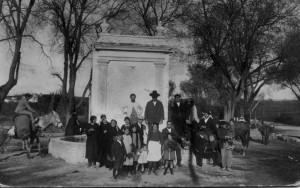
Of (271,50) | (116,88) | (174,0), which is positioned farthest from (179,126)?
(174,0)

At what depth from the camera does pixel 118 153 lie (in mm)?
9781

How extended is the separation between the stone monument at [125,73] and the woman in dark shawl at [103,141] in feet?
8.81

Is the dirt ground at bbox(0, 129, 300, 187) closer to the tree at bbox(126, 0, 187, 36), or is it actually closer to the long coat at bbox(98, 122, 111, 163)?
the long coat at bbox(98, 122, 111, 163)

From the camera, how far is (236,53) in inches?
900

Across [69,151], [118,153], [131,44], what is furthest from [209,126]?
[69,151]

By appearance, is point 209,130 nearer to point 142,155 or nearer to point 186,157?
point 186,157

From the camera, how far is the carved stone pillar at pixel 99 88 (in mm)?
13906

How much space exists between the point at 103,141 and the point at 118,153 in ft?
5.03

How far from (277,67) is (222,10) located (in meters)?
6.02

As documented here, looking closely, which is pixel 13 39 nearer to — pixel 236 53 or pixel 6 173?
pixel 6 173

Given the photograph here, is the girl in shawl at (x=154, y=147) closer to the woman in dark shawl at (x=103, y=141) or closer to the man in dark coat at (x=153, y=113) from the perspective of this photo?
the man in dark coat at (x=153, y=113)

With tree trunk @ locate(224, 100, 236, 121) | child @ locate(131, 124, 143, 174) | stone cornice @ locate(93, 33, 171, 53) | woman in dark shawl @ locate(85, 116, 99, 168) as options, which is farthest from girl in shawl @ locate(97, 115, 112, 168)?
tree trunk @ locate(224, 100, 236, 121)

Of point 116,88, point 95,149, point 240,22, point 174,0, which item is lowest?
point 95,149

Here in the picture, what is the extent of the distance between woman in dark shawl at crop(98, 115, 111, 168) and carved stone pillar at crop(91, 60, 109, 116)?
2700 mm
